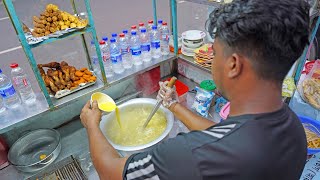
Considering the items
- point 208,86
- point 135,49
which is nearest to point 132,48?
point 135,49

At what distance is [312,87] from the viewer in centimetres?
162

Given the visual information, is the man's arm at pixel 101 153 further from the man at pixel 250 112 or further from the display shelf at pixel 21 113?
the display shelf at pixel 21 113

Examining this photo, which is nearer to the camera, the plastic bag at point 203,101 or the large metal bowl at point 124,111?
the large metal bowl at point 124,111

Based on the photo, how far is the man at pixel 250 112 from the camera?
60 centimetres

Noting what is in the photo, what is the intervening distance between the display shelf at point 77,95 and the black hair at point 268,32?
1.05m

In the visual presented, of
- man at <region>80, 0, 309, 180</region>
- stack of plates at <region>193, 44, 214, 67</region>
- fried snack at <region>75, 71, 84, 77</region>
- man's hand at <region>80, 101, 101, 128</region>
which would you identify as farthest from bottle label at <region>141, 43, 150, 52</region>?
man at <region>80, 0, 309, 180</region>

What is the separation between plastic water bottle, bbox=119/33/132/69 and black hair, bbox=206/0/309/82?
1.10 m

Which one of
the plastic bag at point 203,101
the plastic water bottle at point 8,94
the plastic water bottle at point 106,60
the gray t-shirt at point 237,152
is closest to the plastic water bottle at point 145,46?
the plastic water bottle at point 106,60

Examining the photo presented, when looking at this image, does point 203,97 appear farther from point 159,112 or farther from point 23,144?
point 23,144

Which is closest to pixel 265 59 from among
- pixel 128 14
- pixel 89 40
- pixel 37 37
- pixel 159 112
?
pixel 159 112

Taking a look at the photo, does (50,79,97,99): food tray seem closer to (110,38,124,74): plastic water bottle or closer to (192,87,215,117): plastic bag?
(110,38,124,74): plastic water bottle

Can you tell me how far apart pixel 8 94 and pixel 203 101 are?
1.21 meters

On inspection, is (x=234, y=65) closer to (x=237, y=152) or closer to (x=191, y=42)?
(x=237, y=152)

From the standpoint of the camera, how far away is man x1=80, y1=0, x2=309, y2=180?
60 cm
